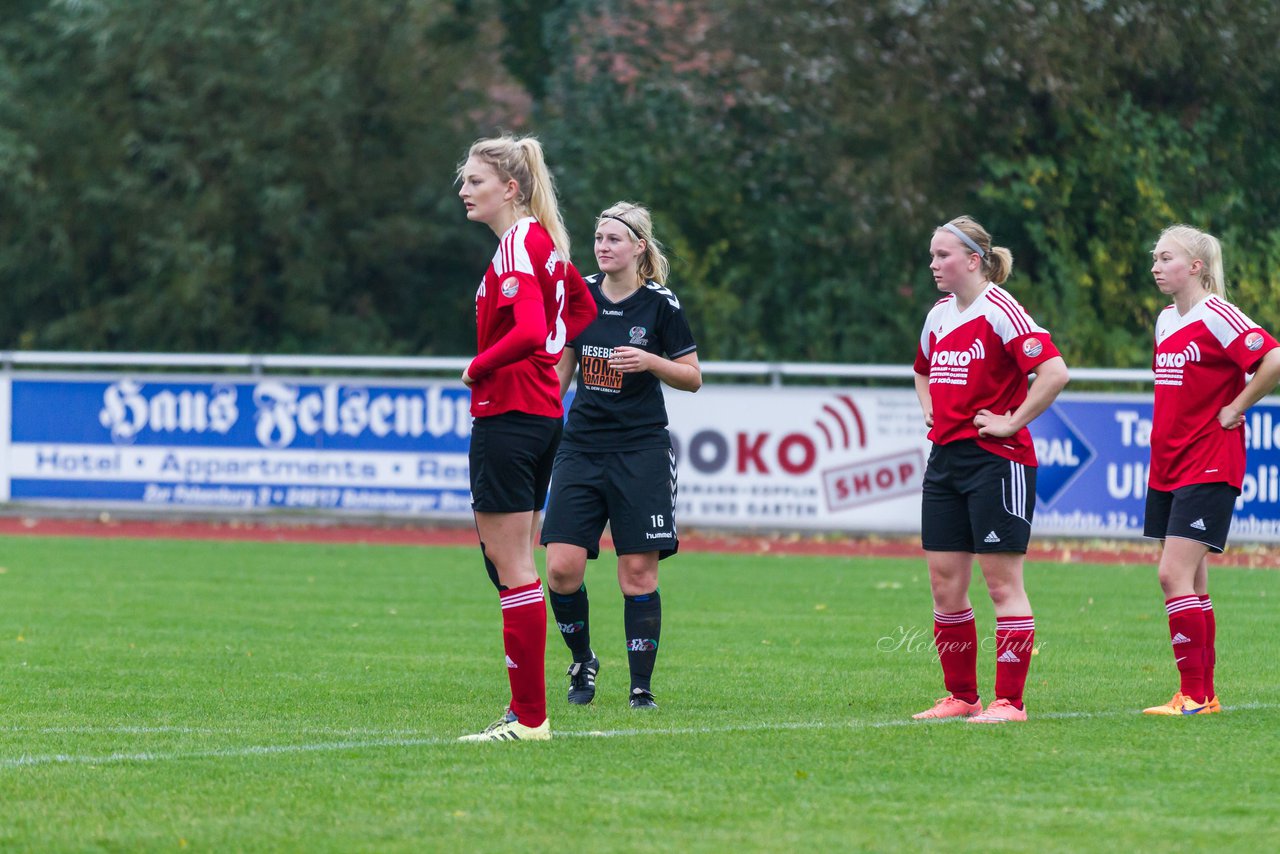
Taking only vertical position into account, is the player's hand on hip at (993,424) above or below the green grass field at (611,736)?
above

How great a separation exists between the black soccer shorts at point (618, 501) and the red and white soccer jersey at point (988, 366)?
4.18 feet

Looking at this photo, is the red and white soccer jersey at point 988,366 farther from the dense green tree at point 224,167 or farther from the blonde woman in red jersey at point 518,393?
the dense green tree at point 224,167

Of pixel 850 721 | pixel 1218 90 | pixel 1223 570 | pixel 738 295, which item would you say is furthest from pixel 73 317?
pixel 850 721

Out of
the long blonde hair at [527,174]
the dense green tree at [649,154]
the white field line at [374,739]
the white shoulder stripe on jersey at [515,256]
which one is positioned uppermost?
the dense green tree at [649,154]

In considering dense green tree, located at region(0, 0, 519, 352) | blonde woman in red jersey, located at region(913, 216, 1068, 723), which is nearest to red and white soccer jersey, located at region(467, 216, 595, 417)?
blonde woman in red jersey, located at region(913, 216, 1068, 723)

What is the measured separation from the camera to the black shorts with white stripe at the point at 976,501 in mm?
7320

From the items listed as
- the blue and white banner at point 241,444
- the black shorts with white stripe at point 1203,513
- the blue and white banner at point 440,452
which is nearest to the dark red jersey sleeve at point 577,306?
the black shorts with white stripe at point 1203,513

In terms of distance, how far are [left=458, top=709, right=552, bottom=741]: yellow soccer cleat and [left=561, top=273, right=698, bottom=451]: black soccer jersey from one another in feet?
5.38

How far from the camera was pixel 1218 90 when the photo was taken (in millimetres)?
23391

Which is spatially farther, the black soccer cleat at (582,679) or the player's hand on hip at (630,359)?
the black soccer cleat at (582,679)

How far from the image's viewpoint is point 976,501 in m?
7.36

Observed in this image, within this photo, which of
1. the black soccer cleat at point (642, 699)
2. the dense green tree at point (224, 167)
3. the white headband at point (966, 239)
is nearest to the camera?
the white headband at point (966, 239)

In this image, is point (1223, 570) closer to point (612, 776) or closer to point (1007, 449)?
point (1007, 449)

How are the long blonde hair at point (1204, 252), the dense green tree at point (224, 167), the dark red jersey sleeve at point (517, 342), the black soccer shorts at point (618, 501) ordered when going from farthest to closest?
1. the dense green tree at point (224, 167)
2. the black soccer shorts at point (618, 501)
3. the long blonde hair at point (1204, 252)
4. the dark red jersey sleeve at point (517, 342)
